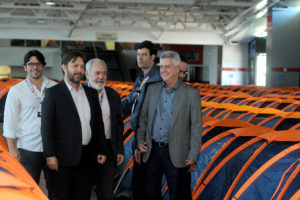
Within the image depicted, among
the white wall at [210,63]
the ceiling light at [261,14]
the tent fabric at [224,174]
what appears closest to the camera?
the tent fabric at [224,174]

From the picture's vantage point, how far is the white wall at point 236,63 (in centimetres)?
2573

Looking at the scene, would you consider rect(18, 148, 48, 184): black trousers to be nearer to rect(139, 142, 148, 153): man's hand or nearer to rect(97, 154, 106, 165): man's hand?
rect(97, 154, 106, 165): man's hand

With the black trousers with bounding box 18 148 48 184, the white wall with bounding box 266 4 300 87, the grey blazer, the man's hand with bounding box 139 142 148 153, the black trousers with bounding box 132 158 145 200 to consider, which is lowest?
the black trousers with bounding box 132 158 145 200

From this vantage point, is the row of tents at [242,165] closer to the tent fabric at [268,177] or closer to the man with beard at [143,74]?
the tent fabric at [268,177]

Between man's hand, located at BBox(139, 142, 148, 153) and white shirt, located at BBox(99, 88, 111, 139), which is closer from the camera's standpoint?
man's hand, located at BBox(139, 142, 148, 153)

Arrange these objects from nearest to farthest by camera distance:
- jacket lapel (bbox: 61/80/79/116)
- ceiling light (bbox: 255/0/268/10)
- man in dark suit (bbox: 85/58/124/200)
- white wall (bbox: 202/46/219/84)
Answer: jacket lapel (bbox: 61/80/79/116) → man in dark suit (bbox: 85/58/124/200) → ceiling light (bbox: 255/0/268/10) → white wall (bbox: 202/46/219/84)

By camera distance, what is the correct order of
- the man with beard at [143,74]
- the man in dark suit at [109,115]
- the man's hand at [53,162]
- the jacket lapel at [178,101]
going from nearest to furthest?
the man's hand at [53,162] → the jacket lapel at [178,101] → the man in dark suit at [109,115] → the man with beard at [143,74]

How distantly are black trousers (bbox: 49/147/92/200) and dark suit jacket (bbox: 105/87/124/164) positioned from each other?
38 cm

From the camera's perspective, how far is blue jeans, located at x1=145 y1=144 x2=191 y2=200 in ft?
11.4

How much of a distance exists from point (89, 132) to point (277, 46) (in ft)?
56.6

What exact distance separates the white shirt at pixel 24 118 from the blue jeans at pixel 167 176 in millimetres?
991

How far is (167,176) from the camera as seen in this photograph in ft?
11.5

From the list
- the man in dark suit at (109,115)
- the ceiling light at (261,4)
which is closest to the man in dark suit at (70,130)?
the man in dark suit at (109,115)

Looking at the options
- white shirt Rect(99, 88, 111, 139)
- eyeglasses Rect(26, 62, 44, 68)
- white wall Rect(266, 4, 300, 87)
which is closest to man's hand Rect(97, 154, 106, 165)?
white shirt Rect(99, 88, 111, 139)
